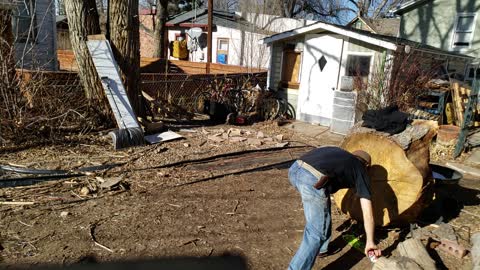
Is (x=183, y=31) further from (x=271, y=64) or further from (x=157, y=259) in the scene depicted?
(x=157, y=259)

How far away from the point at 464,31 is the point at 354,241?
1589cm

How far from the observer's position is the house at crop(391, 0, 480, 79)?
15.5 m

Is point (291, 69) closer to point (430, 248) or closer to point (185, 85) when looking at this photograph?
point (185, 85)

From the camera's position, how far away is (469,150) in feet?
26.2

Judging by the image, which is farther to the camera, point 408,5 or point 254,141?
point 408,5

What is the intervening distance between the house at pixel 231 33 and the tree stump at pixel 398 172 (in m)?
16.3

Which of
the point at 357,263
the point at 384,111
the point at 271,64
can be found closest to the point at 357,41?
the point at 271,64

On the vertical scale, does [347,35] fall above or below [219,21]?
below

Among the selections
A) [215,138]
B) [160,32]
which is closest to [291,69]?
[215,138]

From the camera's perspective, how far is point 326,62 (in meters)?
10.4

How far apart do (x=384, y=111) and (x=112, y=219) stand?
10.9 ft

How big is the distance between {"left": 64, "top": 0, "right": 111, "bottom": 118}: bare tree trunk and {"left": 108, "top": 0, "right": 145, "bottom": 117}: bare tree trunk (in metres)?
0.44

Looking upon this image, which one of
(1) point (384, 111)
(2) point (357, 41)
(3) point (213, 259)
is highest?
(2) point (357, 41)

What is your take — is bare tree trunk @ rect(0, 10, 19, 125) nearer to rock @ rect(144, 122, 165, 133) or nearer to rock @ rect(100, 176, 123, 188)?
rock @ rect(144, 122, 165, 133)
